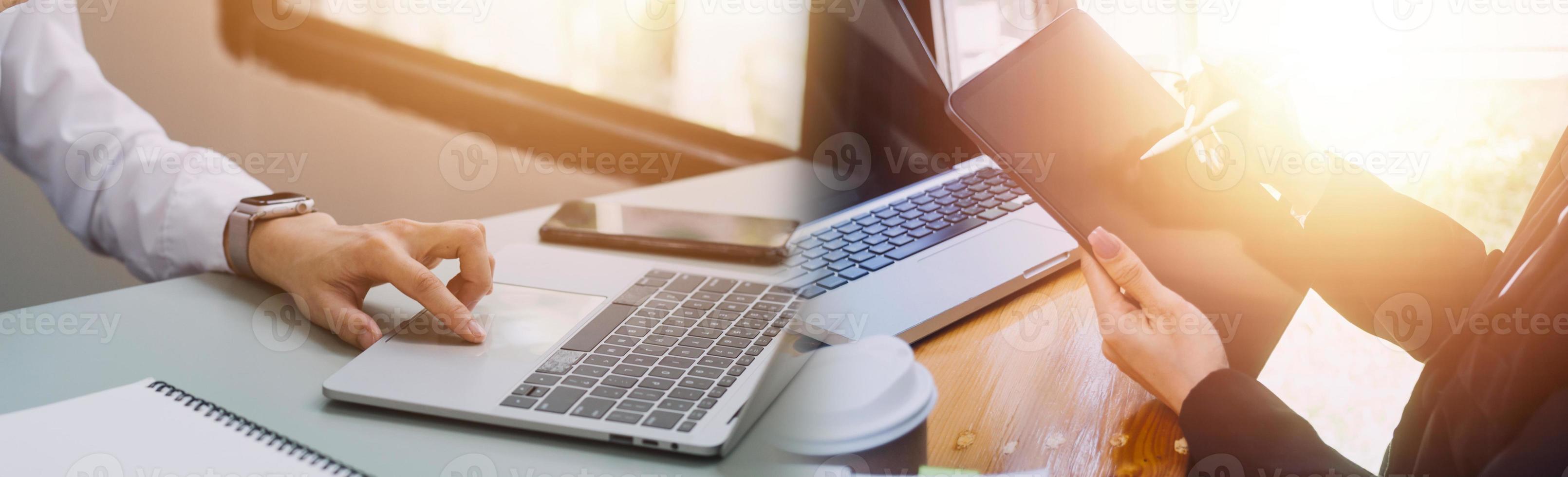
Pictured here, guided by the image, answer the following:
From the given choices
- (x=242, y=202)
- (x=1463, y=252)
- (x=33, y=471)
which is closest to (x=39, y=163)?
(x=242, y=202)

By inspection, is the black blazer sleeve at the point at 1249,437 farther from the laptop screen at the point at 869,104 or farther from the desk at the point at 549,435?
the laptop screen at the point at 869,104

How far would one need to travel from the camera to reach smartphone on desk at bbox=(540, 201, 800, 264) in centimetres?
50

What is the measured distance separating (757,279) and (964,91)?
0.66 ft

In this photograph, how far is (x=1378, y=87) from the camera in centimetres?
28

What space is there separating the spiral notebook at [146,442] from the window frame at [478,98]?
58 centimetres

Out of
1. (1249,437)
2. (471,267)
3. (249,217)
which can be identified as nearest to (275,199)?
(249,217)

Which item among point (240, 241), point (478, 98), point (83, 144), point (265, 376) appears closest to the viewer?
point (265, 376)


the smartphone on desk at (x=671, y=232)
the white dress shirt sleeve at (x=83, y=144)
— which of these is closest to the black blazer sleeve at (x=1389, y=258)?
the smartphone on desk at (x=671, y=232)

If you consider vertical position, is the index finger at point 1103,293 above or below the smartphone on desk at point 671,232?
above

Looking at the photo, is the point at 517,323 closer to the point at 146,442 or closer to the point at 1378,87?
the point at 146,442

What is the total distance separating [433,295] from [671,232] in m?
0.20

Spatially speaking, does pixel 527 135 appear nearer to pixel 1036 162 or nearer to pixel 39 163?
pixel 39 163

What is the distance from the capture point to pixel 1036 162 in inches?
10.9

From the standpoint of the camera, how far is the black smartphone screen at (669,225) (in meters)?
0.51
